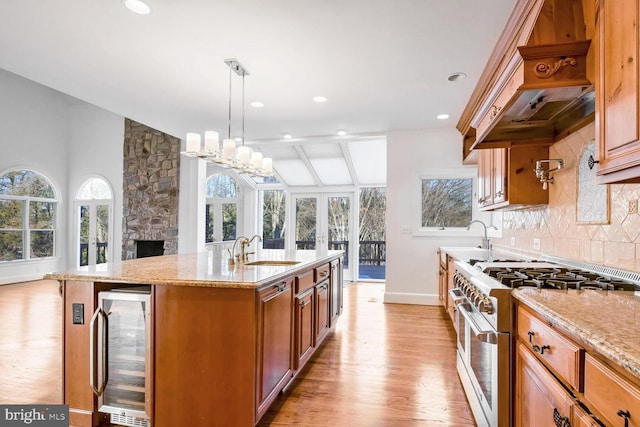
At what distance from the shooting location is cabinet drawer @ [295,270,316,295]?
238 cm

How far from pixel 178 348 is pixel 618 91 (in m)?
2.30

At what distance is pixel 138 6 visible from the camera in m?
2.18

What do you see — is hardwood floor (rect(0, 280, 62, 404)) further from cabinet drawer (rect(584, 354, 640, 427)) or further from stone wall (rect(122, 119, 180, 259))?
cabinet drawer (rect(584, 354, 640, 427))

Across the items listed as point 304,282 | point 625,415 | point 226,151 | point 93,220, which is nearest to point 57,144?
point 93,220

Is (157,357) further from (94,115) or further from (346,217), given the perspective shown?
(94,115)

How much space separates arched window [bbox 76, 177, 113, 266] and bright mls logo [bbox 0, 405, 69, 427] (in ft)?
19.8

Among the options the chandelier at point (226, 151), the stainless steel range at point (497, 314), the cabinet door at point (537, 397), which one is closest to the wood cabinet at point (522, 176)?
the stainless steel range at point (497, 314)

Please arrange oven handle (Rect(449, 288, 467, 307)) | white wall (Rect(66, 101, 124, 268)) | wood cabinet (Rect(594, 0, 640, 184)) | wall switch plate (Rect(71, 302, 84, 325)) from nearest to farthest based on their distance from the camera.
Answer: wood cabinet (Rect(594, 0, 640, 184))
wall switch plate (Rect(71, 302, 84, 325))
oven handle (Rect(449, 288, 467, 307))
white wall (Rect(66, 101, 124, 268))

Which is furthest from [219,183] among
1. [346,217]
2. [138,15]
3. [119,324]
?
[119,324]

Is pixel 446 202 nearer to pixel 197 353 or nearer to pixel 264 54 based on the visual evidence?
pixel 264 54

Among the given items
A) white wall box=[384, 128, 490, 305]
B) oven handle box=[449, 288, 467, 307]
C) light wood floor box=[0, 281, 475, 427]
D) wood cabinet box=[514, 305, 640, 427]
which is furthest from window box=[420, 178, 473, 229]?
wood cabinet box=[514, 305, 640, 427]

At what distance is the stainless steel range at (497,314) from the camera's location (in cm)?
154

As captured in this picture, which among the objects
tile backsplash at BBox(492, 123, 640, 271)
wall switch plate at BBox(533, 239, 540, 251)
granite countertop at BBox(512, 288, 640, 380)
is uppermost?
tile backsplash at BBox(492, 123, 640, 271)

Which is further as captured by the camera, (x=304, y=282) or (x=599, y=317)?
(x=304, y=282)
